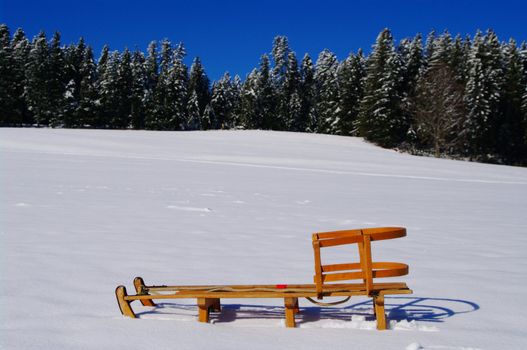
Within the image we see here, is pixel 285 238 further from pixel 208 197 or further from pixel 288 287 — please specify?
pixel 208 197

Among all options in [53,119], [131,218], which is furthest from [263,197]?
[53,119]

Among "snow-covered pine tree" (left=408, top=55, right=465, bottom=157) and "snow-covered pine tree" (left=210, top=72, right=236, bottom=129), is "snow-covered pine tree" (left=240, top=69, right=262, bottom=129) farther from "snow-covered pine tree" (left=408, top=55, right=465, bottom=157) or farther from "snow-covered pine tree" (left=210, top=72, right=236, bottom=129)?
"snow-covered pine tree" (left=408, top=55, right=465, bottom=157)

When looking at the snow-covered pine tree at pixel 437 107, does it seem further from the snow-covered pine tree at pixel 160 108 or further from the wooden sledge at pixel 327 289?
the wooden sledge at pixel 327 289

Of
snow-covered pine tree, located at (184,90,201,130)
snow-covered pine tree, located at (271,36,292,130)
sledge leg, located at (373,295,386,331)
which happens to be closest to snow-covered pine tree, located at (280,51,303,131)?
snow-covered pine tree, located at (271,36,292,130)

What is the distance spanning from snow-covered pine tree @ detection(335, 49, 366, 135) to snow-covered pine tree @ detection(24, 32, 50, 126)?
3663 cm

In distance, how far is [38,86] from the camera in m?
54.4

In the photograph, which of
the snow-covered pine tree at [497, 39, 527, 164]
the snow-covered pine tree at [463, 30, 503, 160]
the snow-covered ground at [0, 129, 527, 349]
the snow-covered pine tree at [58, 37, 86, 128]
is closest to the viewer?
the snow-covered ground at [0, 129, 527, 349]

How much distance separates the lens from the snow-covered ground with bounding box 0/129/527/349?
11.4 ft

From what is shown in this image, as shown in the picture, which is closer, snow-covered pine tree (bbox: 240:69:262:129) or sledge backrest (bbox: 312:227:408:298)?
sledge backrest (bbox: 312:227:408:298)

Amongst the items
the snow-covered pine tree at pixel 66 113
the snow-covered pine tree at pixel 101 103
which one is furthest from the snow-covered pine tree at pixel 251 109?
the snow-covered pine tree at pixel 66 113

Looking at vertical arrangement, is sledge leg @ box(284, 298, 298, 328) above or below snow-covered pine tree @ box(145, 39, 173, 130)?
below

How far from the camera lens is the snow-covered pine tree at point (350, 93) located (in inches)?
1982

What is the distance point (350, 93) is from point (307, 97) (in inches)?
564

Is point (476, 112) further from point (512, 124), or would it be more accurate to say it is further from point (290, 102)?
point (290, 102)
